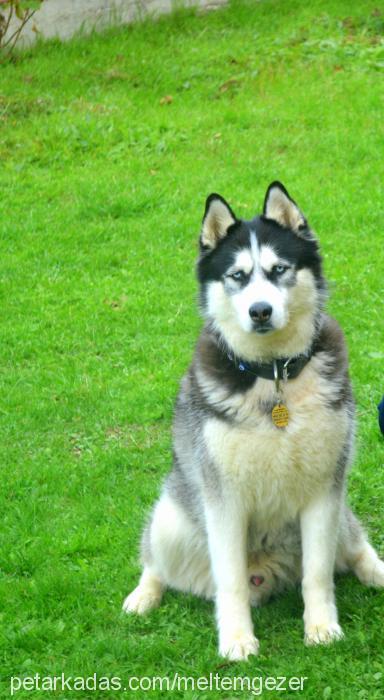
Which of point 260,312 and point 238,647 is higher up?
point 260,312

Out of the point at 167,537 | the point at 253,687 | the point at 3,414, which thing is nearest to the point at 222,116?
the point at 3,414

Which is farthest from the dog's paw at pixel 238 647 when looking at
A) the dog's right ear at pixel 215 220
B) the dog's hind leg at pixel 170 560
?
the dog's right ear at pixel 215 220

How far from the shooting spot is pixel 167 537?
4.64 metres

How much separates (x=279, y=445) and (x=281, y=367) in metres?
0.33

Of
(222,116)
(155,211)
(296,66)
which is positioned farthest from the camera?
(296,66)

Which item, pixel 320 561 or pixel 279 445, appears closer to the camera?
pixel 279 445

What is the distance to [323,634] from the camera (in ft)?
13.7

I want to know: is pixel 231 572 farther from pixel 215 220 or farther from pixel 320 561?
pixel 215 220

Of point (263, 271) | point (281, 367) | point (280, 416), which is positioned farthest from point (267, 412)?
point (263, 271)

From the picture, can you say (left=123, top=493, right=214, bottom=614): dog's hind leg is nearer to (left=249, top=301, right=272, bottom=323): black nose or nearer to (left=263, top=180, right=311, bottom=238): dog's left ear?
(left=249, top=301, right=272, bottom=323): black nose

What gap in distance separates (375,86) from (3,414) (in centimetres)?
627

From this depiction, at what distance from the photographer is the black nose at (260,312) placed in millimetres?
4043

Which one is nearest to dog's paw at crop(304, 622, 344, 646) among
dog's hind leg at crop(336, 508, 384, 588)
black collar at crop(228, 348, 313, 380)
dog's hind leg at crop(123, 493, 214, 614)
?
dog's hind leg at crop(336, 508, 384, 588)

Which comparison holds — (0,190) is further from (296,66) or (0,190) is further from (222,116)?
(296,66)
